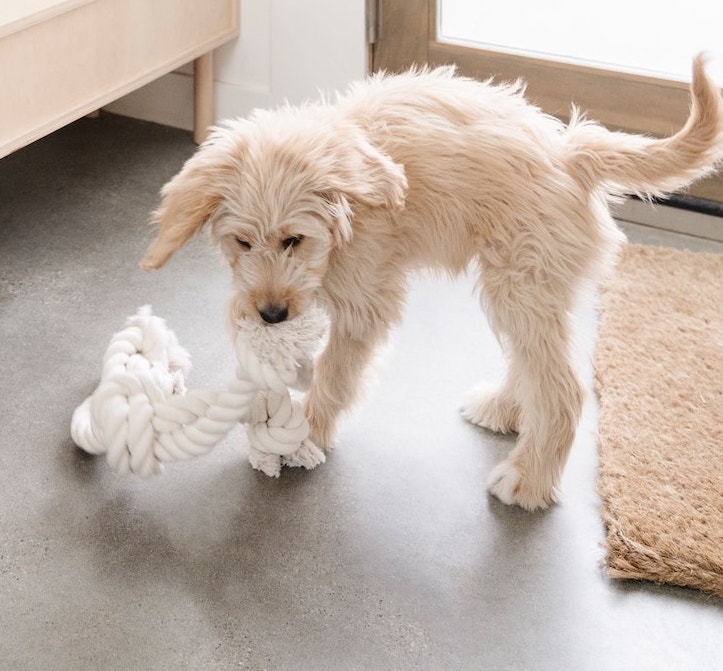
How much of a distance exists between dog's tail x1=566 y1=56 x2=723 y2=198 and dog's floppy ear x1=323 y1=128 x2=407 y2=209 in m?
0.36

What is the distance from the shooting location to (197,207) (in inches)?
64.2

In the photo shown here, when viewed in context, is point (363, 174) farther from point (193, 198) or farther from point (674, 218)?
point (674, 218)

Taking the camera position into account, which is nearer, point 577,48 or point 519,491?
point 519,491

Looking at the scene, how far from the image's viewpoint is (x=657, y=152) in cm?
175

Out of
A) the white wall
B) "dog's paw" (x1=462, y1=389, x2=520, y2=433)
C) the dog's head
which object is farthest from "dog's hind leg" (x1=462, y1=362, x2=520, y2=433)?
the white wall

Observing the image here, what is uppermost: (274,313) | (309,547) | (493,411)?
(274,313)

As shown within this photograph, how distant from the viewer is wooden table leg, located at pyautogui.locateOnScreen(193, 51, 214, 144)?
10.7 feet

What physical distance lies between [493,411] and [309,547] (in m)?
0.56

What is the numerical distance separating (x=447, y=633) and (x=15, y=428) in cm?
103

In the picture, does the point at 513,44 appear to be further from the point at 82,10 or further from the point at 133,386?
the point at 133,386

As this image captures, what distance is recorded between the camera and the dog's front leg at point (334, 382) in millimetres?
1963

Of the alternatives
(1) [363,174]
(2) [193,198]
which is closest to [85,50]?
(2) [193,198]

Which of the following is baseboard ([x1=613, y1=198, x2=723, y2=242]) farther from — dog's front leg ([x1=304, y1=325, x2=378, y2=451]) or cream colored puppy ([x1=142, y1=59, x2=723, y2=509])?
dog's front leg ([x1=304, y1=325, x2=378, y2=451])

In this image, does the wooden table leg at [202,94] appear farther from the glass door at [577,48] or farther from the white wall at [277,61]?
the glass door at [577,48]
